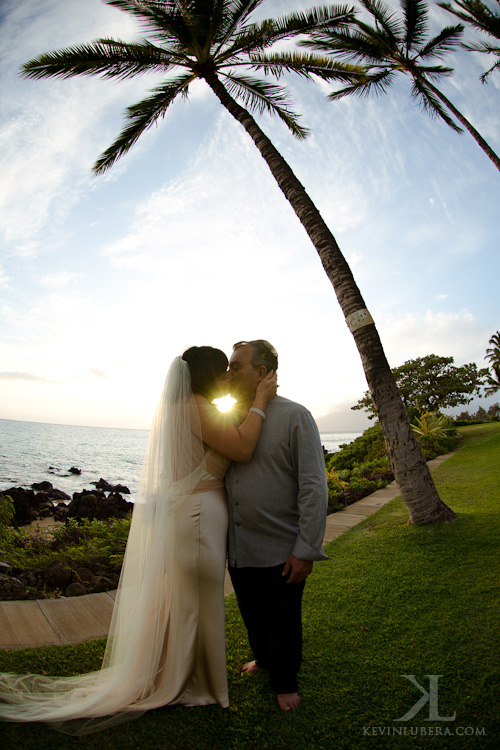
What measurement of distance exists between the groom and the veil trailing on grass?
383mm

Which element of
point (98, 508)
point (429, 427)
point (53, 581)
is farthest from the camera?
point (429, 427)

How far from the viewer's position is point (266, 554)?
254 cm

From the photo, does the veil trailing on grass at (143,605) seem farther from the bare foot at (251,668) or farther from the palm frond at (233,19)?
the palm frond at (233,19)

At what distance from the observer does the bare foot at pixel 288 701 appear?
2.48m

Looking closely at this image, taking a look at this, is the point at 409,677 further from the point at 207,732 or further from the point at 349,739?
the point at 207,732

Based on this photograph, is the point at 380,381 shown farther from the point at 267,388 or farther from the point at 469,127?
the point at 469,127

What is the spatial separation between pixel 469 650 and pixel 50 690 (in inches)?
111

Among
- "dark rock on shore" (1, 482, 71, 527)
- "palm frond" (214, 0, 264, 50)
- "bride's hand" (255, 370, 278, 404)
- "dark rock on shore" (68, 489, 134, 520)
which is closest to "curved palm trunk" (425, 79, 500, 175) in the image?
"palm frond" (214, 0, 264, 50)

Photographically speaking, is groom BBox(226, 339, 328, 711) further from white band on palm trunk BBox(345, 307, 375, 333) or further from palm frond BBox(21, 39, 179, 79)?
palm frond BBox(21, 39, 179, 79)

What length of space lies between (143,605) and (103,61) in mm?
9773

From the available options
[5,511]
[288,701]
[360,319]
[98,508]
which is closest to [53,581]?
[5,511]

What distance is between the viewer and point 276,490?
2592 millimetres

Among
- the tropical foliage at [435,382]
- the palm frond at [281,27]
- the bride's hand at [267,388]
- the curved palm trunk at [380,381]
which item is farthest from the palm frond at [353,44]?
the tropical foliage at [435,382]

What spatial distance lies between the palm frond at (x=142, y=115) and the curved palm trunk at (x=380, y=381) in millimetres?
3985
